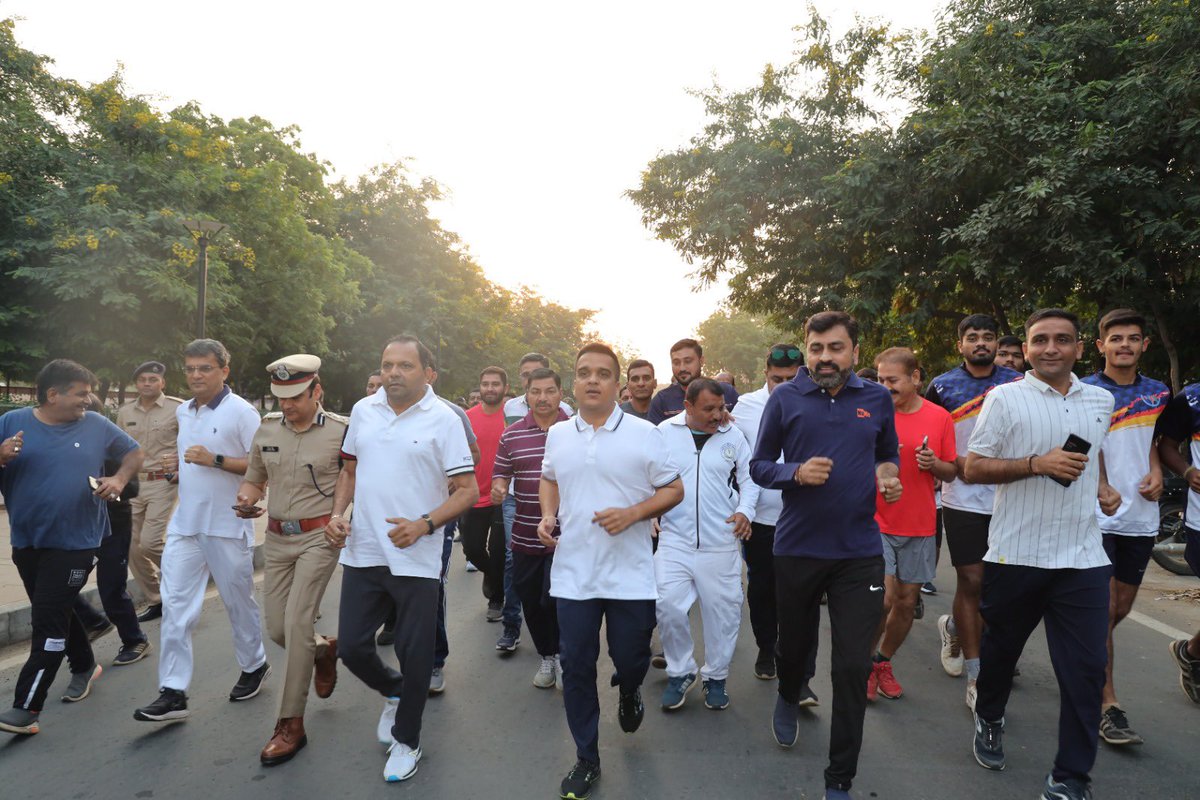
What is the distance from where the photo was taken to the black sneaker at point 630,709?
383 centimetres

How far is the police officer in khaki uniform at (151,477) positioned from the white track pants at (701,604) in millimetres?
4073

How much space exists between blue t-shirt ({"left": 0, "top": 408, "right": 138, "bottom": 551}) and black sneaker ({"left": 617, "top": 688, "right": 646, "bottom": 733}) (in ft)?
9.77

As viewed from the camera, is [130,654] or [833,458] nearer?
[833,458]

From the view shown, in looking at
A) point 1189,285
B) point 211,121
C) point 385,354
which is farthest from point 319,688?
point 211,121

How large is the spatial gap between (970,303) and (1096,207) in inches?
232

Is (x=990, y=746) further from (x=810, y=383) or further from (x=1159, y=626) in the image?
(x=1159, y=626)

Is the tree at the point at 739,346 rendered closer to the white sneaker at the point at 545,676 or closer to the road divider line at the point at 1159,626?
the road divider line at the point at 1159,626

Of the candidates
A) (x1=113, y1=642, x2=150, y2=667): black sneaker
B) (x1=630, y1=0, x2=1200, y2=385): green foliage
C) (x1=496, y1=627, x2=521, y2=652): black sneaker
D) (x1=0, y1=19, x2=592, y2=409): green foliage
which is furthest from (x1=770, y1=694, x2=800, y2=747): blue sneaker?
(x1=0, y1=19, x2=592, y2=409): green foliage

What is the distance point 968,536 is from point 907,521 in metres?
0.40

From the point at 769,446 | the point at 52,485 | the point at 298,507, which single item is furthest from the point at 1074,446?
the point at 52,485

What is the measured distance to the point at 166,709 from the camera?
13.6 ft

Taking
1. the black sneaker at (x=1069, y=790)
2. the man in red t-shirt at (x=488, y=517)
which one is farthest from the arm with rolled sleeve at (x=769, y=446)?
the man in red t-shirt at (x=488, y=517)

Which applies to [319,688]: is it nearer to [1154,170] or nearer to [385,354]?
[385,354]

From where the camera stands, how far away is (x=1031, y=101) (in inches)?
431
